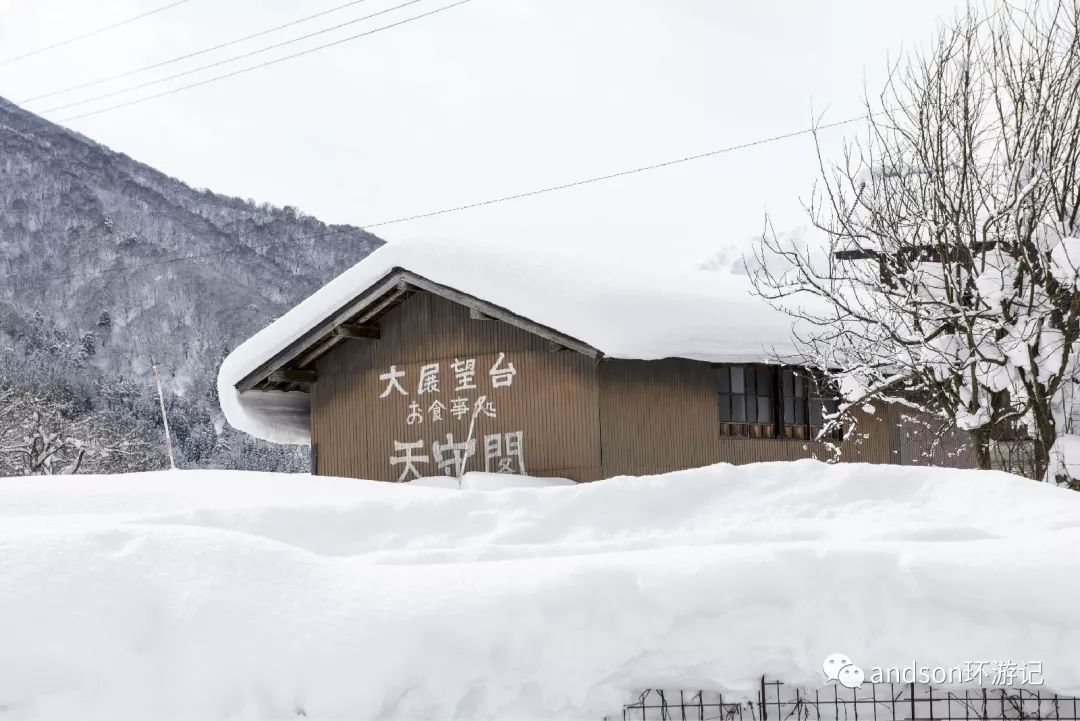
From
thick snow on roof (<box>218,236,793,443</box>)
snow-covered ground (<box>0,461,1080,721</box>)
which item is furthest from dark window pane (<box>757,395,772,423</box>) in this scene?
snow-covered ground (<box>0,461,1080,721</box>)

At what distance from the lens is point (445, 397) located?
16.1 metres

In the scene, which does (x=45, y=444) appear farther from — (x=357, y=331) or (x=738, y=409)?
(x=738, y=409)

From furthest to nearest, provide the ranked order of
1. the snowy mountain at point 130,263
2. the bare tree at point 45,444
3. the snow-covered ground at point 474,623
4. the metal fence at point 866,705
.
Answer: the snowy mountain at point 130,263 → the bare tree at point 45,444 → the metal fence at point 866,705 → the snow-covered ground at point 474,623

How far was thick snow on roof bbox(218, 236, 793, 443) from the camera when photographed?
13916mm

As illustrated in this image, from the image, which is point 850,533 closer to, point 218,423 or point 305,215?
point 218,423

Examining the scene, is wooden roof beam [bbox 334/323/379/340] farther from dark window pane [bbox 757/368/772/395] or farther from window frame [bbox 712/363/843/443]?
dark window pane [bbox 757/368/772/395]

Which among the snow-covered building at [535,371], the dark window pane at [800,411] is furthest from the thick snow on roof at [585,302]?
the dark window pane at [800,411]

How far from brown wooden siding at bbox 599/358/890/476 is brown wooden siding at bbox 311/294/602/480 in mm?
303

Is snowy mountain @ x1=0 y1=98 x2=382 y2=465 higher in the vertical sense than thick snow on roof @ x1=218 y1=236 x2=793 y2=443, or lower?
higher

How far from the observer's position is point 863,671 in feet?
15.6

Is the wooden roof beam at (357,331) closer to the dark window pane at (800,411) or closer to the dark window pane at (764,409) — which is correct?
the dark window pane at (764,409)

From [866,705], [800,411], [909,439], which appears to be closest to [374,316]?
[800,411]

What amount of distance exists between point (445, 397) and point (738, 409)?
4.24m

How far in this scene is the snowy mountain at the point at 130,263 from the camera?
312 ft
